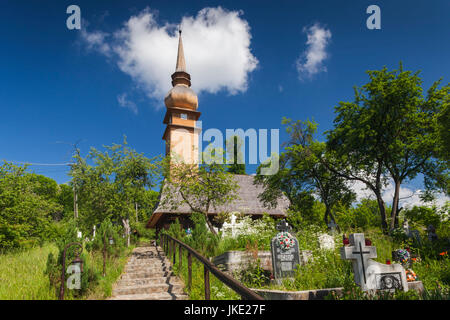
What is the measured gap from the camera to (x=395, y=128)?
1664 cm

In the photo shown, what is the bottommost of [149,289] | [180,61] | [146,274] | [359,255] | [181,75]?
[146,274]

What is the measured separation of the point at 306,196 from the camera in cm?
2441

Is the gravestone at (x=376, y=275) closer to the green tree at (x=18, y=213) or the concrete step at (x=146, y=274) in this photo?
the concrete step at (x=146, y=274)

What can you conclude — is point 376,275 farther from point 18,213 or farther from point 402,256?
point 18,213

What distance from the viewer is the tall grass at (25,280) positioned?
22.0 ft

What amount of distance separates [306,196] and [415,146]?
10097mm

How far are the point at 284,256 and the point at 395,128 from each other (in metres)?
12.3

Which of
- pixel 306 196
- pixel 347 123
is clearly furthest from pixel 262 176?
pixel 347 123

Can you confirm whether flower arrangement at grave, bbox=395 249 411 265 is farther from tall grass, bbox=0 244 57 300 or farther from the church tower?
the church tower

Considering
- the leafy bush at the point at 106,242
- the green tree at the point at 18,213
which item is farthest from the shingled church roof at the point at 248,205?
the leafy bush at the point at 106,242

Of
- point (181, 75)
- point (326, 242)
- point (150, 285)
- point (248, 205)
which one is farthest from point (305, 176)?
point (181, 75)

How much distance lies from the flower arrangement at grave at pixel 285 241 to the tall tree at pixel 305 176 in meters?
12.7

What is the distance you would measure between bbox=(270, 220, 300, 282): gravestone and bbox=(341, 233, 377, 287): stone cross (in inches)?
74.5
